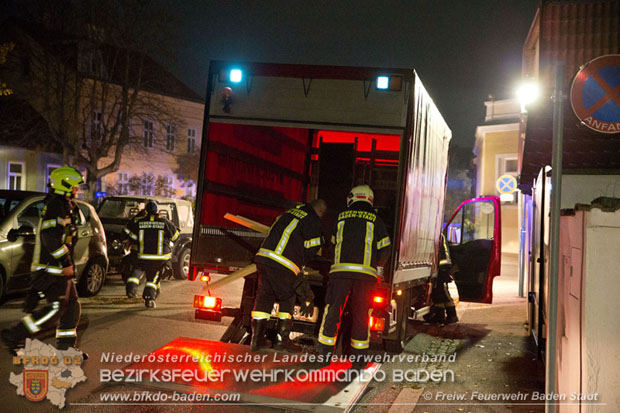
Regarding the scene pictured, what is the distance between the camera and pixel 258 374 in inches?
202

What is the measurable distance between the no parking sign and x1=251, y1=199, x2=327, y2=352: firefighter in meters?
2.66

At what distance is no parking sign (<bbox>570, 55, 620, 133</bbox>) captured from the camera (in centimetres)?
405

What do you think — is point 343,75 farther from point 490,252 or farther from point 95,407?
point 490,252

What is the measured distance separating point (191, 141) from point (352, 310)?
3277 centimetres

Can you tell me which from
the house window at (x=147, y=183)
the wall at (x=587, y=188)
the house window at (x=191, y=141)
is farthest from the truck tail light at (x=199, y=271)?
the house window at (x=191, y=141)

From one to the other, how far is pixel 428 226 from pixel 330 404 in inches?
159

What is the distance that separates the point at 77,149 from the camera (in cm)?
2447

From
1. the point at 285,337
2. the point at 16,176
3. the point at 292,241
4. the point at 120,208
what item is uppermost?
the point at 16,176

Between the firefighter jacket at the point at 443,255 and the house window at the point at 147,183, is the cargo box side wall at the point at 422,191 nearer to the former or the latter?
the firefighter jacket at the point at 443,255

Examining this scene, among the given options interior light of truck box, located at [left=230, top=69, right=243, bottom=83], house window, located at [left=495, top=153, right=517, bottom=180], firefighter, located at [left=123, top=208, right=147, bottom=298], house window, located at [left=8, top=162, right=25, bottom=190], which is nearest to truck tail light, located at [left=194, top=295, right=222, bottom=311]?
interior light of truck box, located at [left=230, top=69, right=243, bottom=83]

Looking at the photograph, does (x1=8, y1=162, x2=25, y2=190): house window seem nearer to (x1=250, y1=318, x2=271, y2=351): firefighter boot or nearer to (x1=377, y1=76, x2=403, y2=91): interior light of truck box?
(x1=250, y1=318, x2=271, y2=351): firefighter boot

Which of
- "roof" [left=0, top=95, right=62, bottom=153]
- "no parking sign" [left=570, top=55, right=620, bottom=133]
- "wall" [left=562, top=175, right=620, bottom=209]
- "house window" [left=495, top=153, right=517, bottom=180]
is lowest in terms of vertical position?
"wall" [left=562, top=175, right=620, bottom=209]

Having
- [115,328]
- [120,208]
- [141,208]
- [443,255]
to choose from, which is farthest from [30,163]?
[443,255]

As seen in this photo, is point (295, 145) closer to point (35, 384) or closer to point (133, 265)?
point (133, 265)
